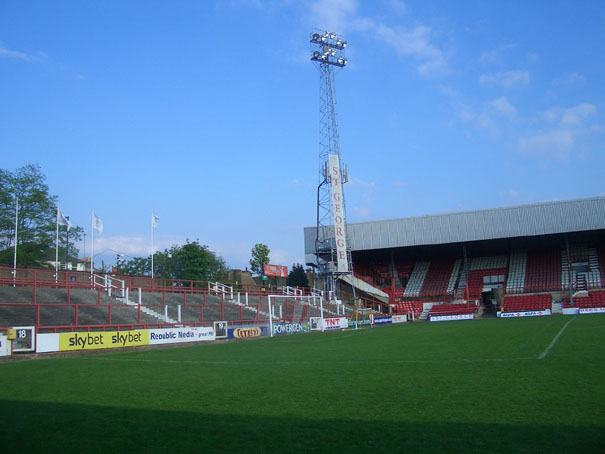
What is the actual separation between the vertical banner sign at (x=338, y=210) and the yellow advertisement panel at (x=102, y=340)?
29667mm

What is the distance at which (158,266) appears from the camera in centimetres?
8606

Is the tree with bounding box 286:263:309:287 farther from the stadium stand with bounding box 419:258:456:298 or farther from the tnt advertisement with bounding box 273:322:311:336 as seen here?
the tnt advertisement with bounding box 273:322:311:336

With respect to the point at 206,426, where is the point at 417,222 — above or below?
above

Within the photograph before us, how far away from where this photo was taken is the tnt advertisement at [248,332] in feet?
102

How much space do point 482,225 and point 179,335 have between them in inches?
1498

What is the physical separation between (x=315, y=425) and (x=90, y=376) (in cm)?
869

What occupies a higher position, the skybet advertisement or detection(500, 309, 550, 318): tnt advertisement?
the skybet advertisement

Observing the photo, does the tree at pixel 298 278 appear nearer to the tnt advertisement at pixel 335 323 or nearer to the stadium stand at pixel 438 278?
the stadium stand at pixel 438 278

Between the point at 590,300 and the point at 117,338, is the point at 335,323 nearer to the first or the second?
the point at 117,338

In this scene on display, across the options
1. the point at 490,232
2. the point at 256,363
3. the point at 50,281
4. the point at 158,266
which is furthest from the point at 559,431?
the point at 158,266

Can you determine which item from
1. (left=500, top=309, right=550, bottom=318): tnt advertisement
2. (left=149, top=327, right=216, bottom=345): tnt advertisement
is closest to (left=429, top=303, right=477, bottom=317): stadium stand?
(left=500, top=309, right=550, bottom=318): tnt advertisement

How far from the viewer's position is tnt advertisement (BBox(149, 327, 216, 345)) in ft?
85.5

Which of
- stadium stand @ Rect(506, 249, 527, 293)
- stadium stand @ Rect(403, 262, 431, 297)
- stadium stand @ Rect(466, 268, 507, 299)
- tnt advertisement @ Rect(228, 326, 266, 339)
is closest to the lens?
tnt advertisement @ Rect(228, 326, 266, 339)

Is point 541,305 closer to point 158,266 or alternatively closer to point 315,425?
point 315,425
